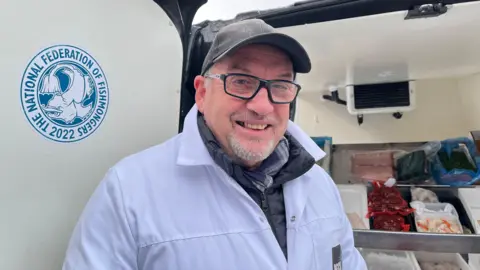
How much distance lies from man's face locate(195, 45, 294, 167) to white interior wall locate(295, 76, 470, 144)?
1405mm

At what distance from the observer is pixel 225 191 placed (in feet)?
2.38

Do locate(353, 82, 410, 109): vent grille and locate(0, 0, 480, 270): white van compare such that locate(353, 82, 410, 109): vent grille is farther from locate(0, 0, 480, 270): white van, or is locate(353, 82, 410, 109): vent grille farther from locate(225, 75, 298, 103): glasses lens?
locate(225, 75, 298, 103): glasses lens

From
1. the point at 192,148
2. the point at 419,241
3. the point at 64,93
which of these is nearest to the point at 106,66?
the point at 64,93

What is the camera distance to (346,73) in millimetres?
1773

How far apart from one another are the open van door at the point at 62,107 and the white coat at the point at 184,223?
76mm

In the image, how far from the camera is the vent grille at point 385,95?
1932 mm

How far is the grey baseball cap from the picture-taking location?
2.33 ft

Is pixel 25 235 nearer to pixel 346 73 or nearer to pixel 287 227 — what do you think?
pixel 287 227

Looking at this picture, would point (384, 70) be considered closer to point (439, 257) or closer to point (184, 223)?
point (439, 257)

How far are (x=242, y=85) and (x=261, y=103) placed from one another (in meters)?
0.06

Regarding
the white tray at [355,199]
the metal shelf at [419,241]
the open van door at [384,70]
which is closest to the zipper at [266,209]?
the open van door at [384,70]

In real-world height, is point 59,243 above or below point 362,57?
below

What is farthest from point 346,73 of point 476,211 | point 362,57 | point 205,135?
point 205,135

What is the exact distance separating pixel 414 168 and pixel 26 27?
5.62 feet
